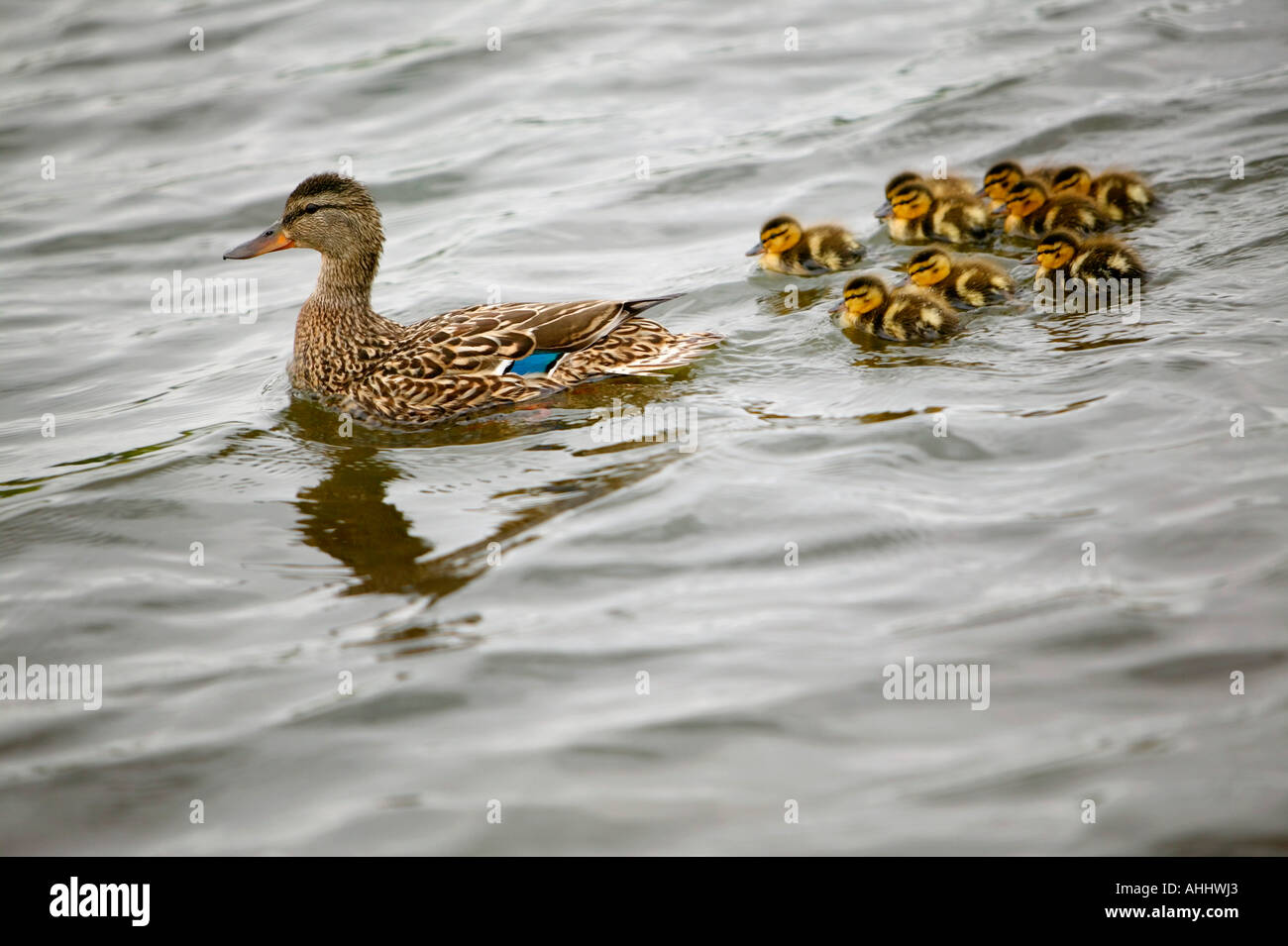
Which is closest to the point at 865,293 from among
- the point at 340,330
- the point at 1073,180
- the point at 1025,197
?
the point at 1025,197

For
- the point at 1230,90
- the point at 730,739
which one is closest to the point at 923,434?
the point at 730,739

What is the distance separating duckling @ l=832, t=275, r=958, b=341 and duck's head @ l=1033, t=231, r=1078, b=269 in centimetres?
55

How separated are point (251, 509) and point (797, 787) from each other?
2590 millimetres

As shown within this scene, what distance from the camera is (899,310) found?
578 cm

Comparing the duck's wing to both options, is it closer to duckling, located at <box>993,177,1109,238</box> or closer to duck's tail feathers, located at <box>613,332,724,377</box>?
duck's tail feathers, located at <box>613,332,724,377</box>

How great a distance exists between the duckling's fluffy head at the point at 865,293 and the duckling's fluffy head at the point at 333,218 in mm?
2080

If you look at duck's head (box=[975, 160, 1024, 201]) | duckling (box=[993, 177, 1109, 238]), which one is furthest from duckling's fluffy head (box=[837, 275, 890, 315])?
duck's head (box=[975, 160, 1024, 201])

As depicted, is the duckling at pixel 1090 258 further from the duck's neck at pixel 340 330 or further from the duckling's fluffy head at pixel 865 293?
the duck's neck at pixel 340 330

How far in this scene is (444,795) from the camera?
11.1 feet

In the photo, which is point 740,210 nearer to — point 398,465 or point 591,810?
point 398,465

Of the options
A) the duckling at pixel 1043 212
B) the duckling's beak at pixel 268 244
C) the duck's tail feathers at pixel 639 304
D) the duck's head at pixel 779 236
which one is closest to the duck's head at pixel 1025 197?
the duckling at pixel 1043 212

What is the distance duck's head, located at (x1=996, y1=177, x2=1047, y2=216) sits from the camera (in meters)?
6.70

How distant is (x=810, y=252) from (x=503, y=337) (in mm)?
1901

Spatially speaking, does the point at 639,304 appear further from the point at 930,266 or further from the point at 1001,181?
the point at 1001,181
